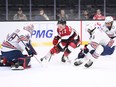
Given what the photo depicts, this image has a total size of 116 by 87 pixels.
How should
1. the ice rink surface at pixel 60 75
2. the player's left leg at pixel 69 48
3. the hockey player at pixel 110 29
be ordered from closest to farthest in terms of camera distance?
the ice rink surface at pixel 60 75
the hockey player at pixel 110 29
the player's left leg at pixel 69 48

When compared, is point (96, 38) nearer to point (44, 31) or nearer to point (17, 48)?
point (17, 48)

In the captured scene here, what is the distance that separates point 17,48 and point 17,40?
0.18m

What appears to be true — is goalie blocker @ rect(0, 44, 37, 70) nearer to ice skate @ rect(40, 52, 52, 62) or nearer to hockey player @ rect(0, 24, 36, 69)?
hockey player @ rect(0, 24, 36, 69)

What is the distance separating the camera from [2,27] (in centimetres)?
889

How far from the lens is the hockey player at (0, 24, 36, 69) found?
578 cm

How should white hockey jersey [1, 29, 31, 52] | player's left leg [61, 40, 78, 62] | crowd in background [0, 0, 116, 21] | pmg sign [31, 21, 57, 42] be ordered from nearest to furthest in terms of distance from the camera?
white hockey jersey [1, 29, 31, 52] → player's left leg [61, 40, 78, 62] → pmg sign [31, 21, 57, 42] → crowd in background [0, 0, 116, 21]

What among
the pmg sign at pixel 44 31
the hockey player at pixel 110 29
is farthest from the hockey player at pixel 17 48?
the pmg sign at pixel 44 31

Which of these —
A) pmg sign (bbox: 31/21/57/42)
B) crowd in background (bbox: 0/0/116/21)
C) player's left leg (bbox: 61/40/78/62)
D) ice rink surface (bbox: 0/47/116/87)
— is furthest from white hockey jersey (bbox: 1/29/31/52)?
crowd in background (bbox: 0/0/116/21)

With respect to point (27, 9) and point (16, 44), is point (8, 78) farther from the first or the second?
point (27, 9)

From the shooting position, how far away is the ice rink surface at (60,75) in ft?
15.5

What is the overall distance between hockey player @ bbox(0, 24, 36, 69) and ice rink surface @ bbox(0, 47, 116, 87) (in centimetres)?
13

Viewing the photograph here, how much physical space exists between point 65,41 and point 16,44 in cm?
94

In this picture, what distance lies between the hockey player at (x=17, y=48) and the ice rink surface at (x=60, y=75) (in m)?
0.13

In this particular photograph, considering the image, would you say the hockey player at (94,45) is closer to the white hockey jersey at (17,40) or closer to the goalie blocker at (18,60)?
the goalie blocker at (18,60)
